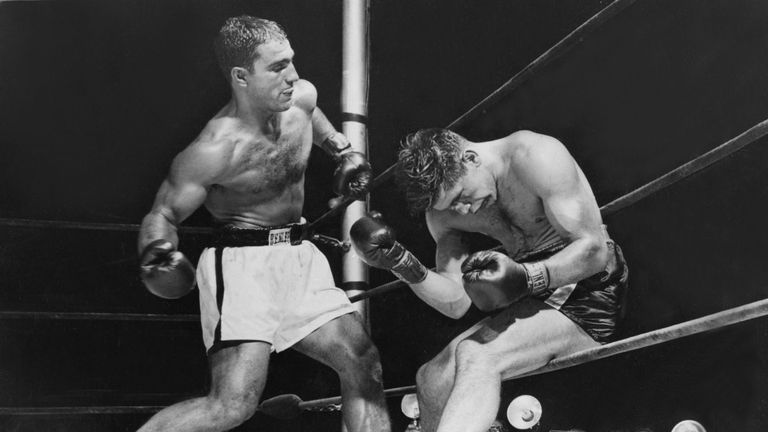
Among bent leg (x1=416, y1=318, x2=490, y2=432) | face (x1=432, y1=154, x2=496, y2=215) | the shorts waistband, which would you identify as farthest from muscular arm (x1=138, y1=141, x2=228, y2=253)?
bent leg (x1=416, y1=318, x2=490, y2=432)

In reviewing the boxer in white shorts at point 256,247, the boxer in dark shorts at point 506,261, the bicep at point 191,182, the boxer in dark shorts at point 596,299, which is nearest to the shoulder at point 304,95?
the boxer in white shorts at point 256,247

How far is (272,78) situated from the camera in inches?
96.3

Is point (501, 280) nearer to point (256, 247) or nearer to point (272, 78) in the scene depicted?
point (256, 247)

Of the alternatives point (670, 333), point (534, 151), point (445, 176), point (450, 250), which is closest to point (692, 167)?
point (670, 333)

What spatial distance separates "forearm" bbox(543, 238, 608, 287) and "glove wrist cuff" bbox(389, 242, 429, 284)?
0.36 meters

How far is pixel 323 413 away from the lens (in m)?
2.59

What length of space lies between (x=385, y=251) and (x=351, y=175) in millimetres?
389

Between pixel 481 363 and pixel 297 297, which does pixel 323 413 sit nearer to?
pixel 297 297

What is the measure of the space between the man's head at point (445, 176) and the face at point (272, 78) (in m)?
0.47

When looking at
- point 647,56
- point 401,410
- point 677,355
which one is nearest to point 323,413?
point 401,410

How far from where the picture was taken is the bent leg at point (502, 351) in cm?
186

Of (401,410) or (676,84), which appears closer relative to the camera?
(676,84)

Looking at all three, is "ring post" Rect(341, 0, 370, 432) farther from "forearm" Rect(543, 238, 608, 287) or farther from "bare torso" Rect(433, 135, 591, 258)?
"forearm" Rect(543, 238, 608, 287)

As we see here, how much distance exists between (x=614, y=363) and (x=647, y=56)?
2.18 feet
